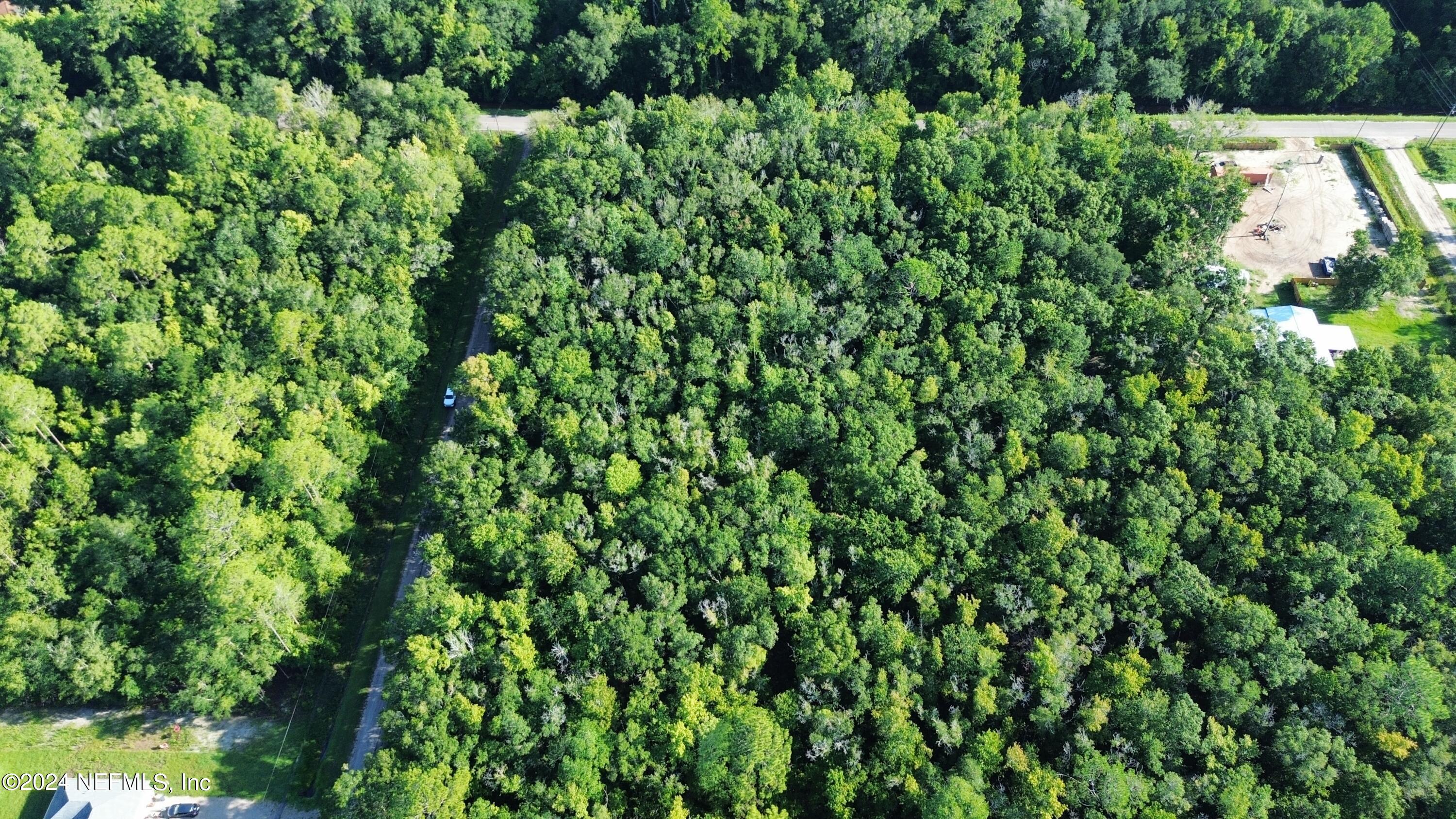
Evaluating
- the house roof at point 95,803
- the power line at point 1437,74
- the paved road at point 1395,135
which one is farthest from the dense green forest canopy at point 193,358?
the power line at point 1437,74

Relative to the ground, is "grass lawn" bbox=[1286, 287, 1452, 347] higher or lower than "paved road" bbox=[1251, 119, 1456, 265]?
lower

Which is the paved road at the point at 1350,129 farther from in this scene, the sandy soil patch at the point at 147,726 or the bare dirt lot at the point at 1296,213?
the sandy soil patch at the point at 147,726

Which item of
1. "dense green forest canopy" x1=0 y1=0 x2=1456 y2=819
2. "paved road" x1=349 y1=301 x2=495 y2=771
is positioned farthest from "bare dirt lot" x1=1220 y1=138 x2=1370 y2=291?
"paved road" x1=349 y1=301 x2=495 y2=771

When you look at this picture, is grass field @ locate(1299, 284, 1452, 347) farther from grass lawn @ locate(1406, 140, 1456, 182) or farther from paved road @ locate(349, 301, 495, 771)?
paved road @ locate(349, 301, 495, 771)

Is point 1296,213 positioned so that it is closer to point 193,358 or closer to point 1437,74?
point 1437,74

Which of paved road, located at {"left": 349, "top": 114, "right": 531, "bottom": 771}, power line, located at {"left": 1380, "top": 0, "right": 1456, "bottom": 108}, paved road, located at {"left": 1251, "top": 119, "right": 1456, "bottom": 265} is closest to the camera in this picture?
paved road, located at {"left": 349, "top": 114, "right": 531, "bottom": 771}

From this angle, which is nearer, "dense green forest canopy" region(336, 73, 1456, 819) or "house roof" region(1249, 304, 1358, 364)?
"dense green forest canopy" region(336, 73, 1456, 819)

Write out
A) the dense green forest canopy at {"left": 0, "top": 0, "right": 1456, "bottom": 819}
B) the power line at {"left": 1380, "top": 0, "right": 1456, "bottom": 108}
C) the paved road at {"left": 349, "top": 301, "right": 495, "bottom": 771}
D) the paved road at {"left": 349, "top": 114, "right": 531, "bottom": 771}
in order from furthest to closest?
the power line at {"left": 1380, "top": 0, "right": 1456, "bottom": 108}
the paved road at {"left": 349, "top": 114, "right": 531, "bottom": 771}
the paved road at {"left": 349, "top": 301, "right": 495, "bottom": 771}
the dense green forest canopy at {"left": 0, "top": 0, "right": 1456, "bottom": 819}

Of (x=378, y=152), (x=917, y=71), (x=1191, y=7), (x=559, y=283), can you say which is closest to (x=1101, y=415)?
(x=559, y=283)
